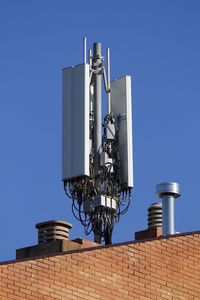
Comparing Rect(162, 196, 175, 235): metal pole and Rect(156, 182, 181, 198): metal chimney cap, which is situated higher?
Rect(156, 182, 181, 198): metal chimney cap

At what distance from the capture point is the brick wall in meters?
22.5

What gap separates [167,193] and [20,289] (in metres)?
7.24

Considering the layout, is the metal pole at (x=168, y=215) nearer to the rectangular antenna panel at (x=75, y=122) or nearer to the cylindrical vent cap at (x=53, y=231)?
the cylindrical vent cap at (x=53, y=231)

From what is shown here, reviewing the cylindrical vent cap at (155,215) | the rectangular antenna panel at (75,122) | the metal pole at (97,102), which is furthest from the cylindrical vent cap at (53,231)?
the metal pole at (97,102)

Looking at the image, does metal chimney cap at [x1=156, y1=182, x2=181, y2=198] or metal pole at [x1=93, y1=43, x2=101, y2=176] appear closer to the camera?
metal chimney cap at [x1=156, y1=182, x2=181, y2=198]

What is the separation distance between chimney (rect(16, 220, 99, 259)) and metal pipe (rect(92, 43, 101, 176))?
660 cm

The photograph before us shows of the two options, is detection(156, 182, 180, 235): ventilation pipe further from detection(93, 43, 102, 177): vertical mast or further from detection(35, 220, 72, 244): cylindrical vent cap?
detection(93, 43, 102, 177): vertical mast

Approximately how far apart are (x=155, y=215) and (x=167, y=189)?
22.6ft

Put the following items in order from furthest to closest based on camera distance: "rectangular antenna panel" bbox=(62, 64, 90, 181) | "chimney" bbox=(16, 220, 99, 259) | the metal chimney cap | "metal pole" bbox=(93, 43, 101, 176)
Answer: "metal pole" bbox=(93, 43, 101, 176) < "rectangular antenna panel" bbox=(62, 64, 90, 181) < "chimney" bbox=(16, 220, 99, 259) < the metal chimney cap

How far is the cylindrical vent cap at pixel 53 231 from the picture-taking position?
103ft

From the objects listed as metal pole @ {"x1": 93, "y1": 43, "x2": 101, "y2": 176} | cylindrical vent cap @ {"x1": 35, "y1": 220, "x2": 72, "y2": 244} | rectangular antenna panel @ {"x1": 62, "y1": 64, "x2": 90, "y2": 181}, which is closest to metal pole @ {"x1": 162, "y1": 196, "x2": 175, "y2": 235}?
cylindrical vent cap @ {"x1": 35, "y1": 220, "x2": 72, "y2": 244}

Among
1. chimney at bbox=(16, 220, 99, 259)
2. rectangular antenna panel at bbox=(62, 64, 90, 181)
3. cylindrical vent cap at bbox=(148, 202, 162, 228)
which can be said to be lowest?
chimney at bbox=(16, 220, 99, 259)

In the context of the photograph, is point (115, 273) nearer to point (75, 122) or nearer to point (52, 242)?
point (52, 242)

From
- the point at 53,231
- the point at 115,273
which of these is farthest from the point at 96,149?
the point at 115,273
